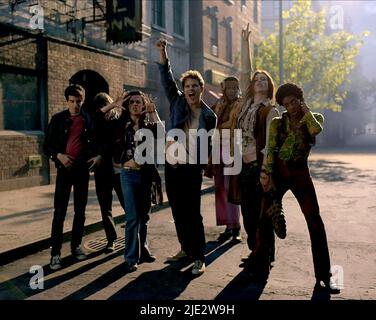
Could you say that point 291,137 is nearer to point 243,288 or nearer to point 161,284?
point 243,288

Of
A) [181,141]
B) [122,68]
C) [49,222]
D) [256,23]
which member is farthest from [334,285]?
[256,23]

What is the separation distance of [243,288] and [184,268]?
2.66 feet

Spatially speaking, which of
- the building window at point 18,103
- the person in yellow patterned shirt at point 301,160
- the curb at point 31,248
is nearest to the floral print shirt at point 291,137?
the person in yellow patterned shirt at point 301,160

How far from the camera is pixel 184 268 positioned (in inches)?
173

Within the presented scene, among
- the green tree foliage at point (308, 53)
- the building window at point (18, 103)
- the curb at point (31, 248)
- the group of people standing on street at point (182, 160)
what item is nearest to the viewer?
the group of people standing on street at point (182, 160)

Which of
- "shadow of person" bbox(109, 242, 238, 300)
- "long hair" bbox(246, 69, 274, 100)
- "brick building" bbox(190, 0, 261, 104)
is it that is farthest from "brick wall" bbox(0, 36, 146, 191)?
"long hair" bbox(246, 69, 274, 100)

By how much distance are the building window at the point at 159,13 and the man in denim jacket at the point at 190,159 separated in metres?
12.6

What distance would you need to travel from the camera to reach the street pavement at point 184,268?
11.9 ft

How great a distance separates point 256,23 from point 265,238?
2561 cm

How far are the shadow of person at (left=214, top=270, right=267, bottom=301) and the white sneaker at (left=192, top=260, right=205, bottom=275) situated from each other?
36cm

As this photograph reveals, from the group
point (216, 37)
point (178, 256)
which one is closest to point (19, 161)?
point (178, 256)

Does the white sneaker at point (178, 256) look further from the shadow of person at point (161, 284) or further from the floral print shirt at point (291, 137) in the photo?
the floral print shirt at point (291, 137)

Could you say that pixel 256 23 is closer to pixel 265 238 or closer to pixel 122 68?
pixel 122 68

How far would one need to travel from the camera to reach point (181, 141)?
14.1 feet
